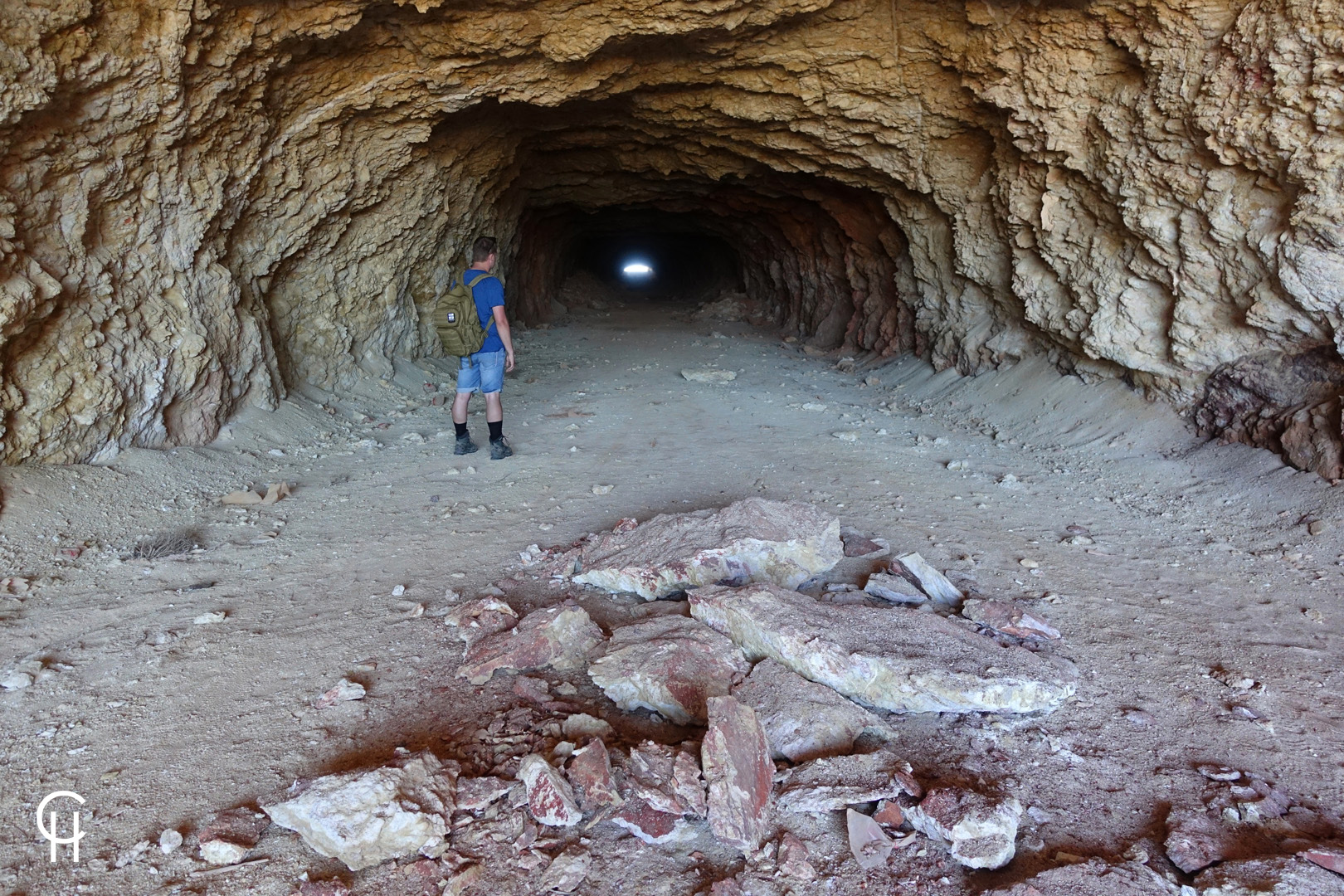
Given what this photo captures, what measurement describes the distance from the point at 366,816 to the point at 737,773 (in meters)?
0.94

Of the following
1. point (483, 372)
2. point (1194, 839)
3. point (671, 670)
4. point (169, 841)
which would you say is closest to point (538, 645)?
point (671, 670)

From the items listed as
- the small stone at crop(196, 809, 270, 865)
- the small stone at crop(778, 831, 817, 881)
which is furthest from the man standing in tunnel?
the small stone at crop(778, 831, 817, 881)

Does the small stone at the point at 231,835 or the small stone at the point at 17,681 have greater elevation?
the small stone at the point at 17,681

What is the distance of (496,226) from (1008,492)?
8206 millimetres

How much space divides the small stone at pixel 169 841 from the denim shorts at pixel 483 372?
13.5ft

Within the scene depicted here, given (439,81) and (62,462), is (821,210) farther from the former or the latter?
(62,462)

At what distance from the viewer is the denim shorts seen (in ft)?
18.7

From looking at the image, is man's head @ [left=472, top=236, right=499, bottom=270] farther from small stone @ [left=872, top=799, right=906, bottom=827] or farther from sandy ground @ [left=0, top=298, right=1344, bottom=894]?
small stone @ [left=872, top=799, right=906, bottom=827]

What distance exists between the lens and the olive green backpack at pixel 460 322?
5.34 meters

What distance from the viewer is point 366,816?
1824 mm

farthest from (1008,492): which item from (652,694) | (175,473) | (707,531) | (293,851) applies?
(175,473)

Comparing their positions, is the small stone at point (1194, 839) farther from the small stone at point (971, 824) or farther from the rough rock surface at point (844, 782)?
the rough rock surface at point (844, 782)

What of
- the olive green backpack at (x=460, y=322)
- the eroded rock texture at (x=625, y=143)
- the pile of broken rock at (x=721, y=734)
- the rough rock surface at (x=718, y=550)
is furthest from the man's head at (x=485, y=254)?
the pile of broken rock at (x=721, y=734)

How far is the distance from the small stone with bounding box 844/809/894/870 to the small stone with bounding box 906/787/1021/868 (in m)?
0.11
